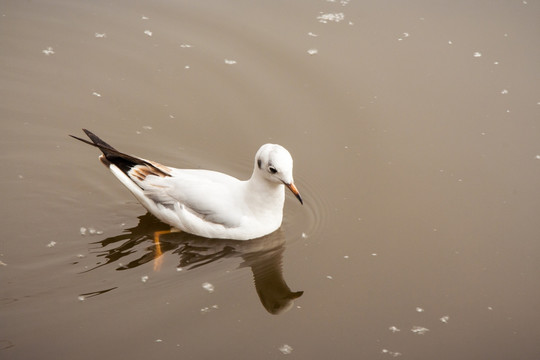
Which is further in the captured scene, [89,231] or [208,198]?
[89,231]

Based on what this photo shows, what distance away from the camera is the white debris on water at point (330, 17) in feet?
26.9

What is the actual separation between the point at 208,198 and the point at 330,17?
3541 mm

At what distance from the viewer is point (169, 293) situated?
5176 mm

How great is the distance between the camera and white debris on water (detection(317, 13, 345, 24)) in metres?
8.19

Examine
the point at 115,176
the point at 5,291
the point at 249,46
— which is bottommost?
the point at 5,291

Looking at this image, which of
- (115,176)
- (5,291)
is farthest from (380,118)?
(5,291)

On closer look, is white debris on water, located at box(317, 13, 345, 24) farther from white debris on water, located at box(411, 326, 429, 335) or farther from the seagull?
white debris on water, located at box(411, 326, 429, 335)

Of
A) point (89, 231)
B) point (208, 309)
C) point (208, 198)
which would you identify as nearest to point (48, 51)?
point (89, 231)

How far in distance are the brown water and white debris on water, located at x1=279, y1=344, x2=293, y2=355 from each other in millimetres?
22

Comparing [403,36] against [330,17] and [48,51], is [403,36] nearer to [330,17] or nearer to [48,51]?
[330,17]

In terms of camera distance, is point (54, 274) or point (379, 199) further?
point (379, 199)

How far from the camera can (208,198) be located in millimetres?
5645

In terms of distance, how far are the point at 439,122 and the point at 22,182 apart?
4.04m

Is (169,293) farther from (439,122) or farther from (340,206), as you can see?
(439,122)
